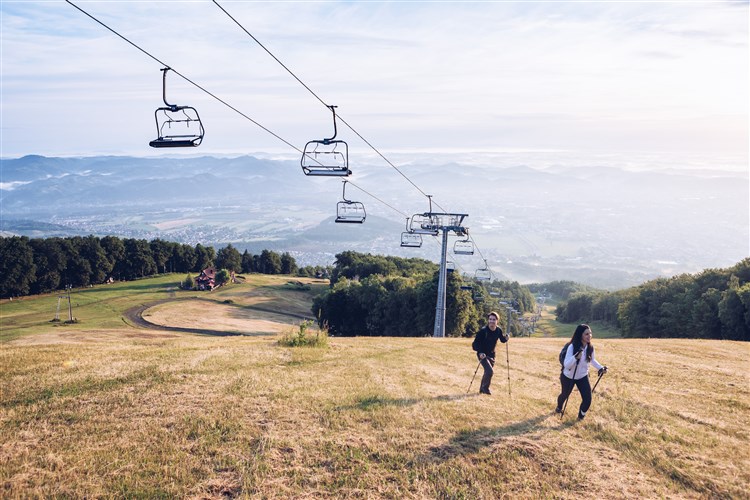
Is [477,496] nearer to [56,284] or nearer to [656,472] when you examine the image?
[656,472]

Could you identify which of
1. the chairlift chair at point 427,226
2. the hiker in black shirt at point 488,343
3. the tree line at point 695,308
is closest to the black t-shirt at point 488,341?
the hiker in black shirt at point 488,343

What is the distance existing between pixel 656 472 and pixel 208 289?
354ft

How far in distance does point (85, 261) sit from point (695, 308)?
Result: 391 ft

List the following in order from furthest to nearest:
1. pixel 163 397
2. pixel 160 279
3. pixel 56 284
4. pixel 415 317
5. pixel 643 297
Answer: pixel 160 279 < pixel 56 284 < pixel 643 297 < pixel 415 317 < pixel 163 397

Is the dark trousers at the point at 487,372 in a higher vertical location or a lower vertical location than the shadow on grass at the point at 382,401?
higher

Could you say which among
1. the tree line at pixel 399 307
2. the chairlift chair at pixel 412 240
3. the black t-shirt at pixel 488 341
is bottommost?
the tree line at pixel 399 307

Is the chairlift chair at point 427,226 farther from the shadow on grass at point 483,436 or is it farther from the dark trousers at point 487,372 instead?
the shadow on grass at point 483,436

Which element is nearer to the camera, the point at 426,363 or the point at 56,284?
the point at 426,363

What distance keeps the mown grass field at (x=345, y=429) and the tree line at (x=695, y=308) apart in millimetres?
32587

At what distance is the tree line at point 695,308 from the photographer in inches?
1861

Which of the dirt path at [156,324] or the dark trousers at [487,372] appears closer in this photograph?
the dark trousers at [487,372]

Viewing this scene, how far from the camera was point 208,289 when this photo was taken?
10819 centimetres

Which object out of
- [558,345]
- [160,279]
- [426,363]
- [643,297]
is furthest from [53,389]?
[160,279]

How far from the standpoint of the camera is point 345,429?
1237cm
